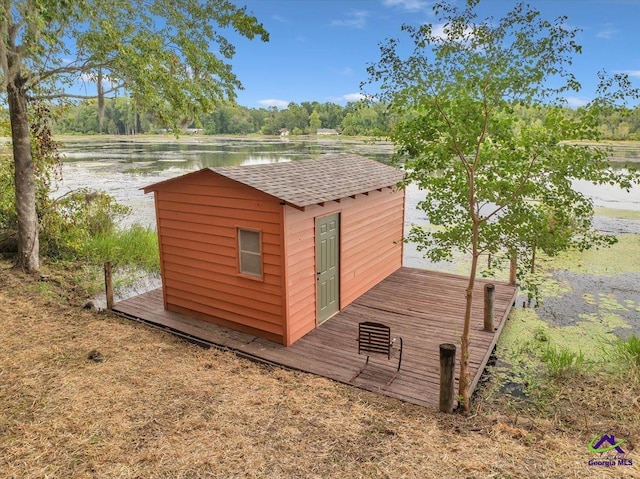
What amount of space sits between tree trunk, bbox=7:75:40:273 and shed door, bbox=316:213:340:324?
7064 mm

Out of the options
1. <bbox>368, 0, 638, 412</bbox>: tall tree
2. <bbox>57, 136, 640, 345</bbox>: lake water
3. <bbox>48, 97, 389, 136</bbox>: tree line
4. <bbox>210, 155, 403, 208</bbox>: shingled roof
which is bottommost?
<bbox>57, 136, 640, 345</bbox>: lake water

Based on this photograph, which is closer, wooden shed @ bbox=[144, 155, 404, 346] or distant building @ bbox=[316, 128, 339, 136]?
wooden shed @ bbox=[144, 155, 404, 346]

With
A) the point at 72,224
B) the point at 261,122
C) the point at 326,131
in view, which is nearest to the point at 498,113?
the point at 72,224

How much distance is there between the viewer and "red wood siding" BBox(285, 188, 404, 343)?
282 inches

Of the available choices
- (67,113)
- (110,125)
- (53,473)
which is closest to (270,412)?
(53,473)

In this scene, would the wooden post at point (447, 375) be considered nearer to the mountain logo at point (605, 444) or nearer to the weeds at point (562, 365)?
the mountain logo at point (605, 444)

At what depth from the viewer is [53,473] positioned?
4008 millimetres

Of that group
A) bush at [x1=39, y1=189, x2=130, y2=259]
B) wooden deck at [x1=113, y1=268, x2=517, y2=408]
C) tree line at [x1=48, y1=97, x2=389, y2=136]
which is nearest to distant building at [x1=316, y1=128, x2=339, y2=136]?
tree line at [x1=48, y1=97, x2=389, y2=136]

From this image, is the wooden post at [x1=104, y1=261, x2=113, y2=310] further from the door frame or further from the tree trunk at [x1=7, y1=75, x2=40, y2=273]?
the door frame

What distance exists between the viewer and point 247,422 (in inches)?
196

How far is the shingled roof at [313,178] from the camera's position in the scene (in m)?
7.07

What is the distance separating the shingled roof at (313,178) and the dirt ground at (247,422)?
2.76 m

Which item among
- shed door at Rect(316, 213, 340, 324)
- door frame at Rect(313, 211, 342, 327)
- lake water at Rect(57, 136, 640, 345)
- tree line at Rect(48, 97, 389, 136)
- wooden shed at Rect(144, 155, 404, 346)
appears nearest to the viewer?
wooden shed at Rect(144, 155, 404, 346)

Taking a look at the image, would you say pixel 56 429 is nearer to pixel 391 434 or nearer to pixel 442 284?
pixel 391 434
